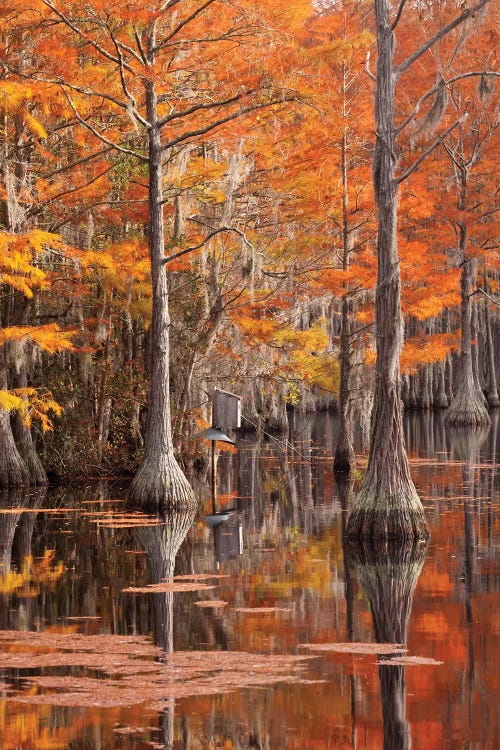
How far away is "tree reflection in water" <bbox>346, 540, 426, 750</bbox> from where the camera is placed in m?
6.27

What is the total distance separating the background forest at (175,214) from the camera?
1739cm

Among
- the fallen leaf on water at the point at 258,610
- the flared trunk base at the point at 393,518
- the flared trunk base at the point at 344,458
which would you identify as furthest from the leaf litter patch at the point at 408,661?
the flared trunk base at the point at 344,458

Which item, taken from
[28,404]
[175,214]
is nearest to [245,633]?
[28,404]

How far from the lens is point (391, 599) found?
384 inches

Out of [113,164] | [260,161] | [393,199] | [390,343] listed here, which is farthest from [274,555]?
[260,161]

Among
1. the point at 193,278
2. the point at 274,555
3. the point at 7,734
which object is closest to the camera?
the point at 7,734

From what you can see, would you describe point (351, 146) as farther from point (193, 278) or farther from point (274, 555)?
point (274, 555)

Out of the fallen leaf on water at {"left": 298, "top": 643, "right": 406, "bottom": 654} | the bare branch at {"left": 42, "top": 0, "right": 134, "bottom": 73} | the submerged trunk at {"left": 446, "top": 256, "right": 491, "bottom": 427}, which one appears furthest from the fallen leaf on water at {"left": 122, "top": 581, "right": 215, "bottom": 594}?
the submerged trunk at {"left": 446, "top": 256, "right": 491, "bottom": 427}

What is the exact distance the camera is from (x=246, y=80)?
17.2 m

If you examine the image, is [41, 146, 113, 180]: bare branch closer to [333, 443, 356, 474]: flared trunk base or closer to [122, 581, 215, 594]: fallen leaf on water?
[333, 443, 356, 474]: flared trunk base

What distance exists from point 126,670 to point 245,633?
131cm

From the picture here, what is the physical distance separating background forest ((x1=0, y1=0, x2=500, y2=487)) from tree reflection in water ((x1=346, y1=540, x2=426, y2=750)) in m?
6.01

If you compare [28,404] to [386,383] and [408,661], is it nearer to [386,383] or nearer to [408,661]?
[386,383]

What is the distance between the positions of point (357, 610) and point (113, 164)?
12.0 m
